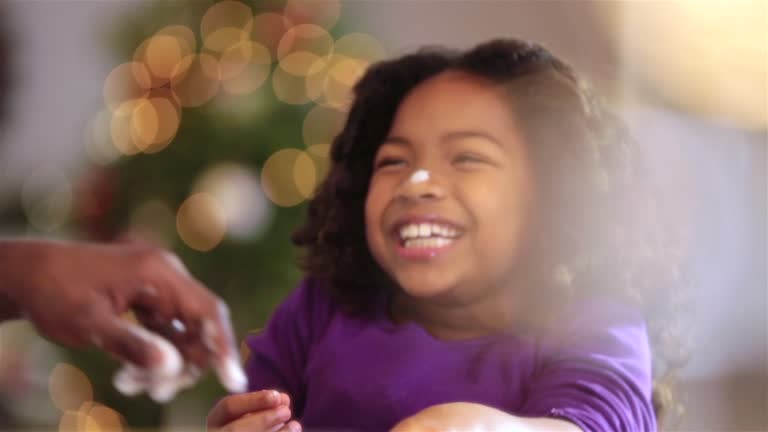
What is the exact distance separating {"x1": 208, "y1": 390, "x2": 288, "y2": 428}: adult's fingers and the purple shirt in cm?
6

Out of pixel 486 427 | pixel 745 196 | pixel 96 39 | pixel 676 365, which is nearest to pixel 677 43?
pixel 745 196

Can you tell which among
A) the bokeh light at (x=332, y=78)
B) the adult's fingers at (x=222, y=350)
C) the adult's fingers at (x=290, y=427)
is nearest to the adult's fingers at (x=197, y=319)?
the adult's fingers at (x=222, y=350)

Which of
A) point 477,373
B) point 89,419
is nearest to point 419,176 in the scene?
point 477,373

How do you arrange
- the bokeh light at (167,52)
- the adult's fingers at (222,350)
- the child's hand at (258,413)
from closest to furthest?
the child's hand at (258,413)
the adult's fingers at (222,350)
the bokeh light at (167,52)

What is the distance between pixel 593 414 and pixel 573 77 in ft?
0.68

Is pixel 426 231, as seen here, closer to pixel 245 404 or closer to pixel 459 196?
pixel 459 196

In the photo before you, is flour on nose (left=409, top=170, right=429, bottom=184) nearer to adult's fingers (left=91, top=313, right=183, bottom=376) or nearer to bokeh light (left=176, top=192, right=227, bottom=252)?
adult's fingers (left=91, top=313, right=183, bottom=376)

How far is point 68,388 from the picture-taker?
2.65 feet

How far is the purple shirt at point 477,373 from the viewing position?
1.51ft

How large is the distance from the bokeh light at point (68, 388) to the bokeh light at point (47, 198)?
126mm

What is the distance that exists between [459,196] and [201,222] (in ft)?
1.27

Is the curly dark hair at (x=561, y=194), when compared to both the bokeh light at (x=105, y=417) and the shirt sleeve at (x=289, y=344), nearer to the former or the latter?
the shirt sleeve at (x=289, y=344)

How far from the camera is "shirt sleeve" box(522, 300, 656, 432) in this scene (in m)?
0.45

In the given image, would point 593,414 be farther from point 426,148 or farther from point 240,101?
point 240,101
